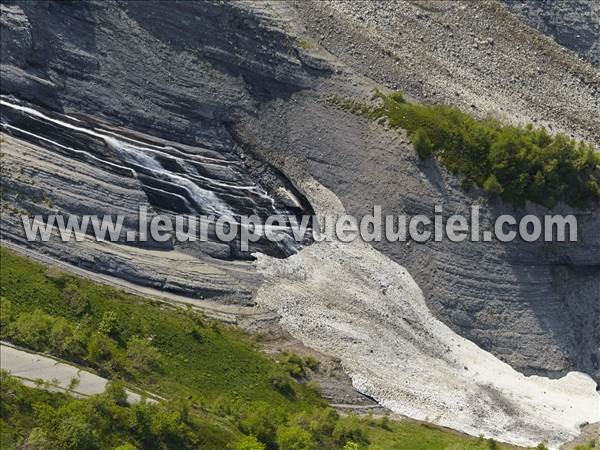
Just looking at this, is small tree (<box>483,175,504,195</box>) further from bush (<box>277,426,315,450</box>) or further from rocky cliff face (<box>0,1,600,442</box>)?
bush (<box>277,426,315,450</box>)

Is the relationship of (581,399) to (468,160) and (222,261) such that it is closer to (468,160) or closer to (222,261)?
(468,160)

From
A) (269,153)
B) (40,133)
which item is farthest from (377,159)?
(40,133)

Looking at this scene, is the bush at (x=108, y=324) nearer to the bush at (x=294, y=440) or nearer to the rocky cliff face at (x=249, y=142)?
the rocky cliff face at (x=249, y=142)

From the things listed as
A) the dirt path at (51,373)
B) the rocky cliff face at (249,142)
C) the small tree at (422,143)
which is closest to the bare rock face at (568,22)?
the rocky cliff face at (249,142)

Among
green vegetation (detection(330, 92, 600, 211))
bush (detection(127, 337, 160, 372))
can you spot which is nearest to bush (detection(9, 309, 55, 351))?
bush (detection(127, 337, 160, 372))

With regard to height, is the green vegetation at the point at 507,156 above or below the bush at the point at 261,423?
above

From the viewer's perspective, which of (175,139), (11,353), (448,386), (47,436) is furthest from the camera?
(175,139)
